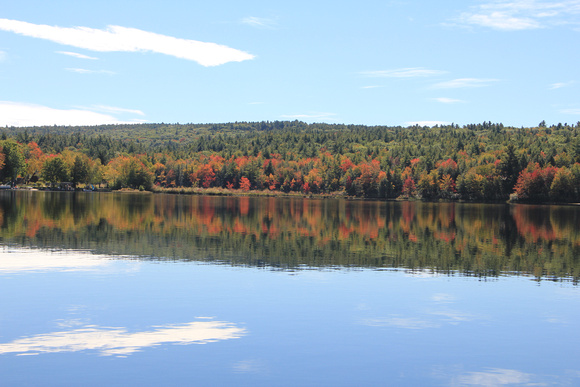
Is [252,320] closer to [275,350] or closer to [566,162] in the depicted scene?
[275,350]

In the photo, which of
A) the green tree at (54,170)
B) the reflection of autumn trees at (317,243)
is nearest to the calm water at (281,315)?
the reflection of autumn trees at (317,243)

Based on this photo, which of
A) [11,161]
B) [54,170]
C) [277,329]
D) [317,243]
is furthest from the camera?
[54,170]

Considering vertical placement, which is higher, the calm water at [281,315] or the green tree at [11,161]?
the green tree at [11,161]

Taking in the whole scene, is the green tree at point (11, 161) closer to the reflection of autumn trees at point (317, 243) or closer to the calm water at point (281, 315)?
the reflection of autumn trees at point (317, 243)

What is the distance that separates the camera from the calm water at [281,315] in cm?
1530

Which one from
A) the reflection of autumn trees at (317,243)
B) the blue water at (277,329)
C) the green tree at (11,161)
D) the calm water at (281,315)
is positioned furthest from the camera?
the green tree at (11,161)

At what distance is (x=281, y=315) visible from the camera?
21203mm

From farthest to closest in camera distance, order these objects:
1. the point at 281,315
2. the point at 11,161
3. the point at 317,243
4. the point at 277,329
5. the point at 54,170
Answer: the point at 54,170 → the point at 11,161 → the point at 317,243 → the point at 281,315 → the point at 277,329

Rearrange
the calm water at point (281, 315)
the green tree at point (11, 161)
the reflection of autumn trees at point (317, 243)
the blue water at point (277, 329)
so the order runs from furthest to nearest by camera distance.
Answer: the green tree at point (11, 161)
the reflection of autumn trees at point (317, 243)
the calm water at point (281, 315)
the blue water at point (277, 329)

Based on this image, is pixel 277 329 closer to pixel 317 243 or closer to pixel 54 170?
pixel 317 243

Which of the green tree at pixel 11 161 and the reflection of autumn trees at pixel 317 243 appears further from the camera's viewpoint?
the green tree at pixel 11 161

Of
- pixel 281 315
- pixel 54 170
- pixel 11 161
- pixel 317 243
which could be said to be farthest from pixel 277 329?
pixel 54 170

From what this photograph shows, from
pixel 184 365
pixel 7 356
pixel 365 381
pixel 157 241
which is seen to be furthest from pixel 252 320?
pixel 157 241

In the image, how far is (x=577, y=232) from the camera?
6303 cm
